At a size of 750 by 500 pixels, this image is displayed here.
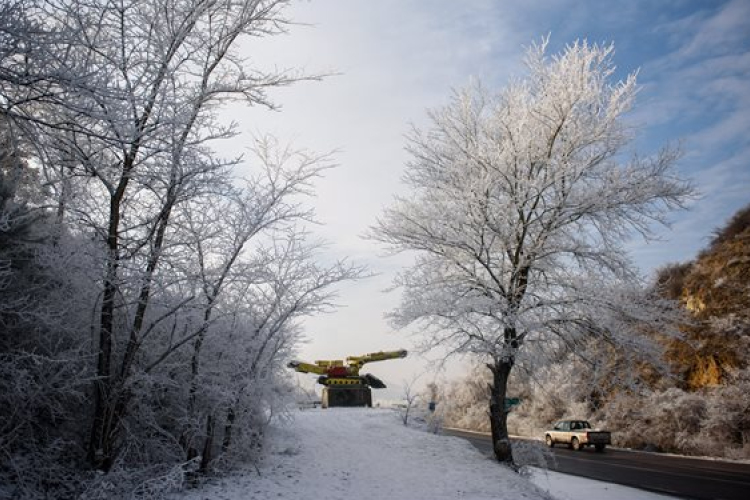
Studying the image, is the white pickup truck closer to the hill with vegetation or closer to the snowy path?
the hill with vegetation

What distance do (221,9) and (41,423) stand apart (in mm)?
7197

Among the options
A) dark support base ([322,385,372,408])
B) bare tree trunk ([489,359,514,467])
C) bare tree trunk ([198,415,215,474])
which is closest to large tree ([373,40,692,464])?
bare tree trunk ([489,359,514,467])

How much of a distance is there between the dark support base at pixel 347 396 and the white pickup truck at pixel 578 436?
1028 cm

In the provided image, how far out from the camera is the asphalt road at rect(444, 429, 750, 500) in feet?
41.5

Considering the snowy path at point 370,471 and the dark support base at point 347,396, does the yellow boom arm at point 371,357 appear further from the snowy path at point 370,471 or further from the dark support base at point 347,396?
the snowy path at point 370,471

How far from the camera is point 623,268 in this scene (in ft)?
41.3

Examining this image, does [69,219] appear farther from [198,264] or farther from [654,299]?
[654,299]

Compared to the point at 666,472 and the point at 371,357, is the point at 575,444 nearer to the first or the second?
the point at 666,472

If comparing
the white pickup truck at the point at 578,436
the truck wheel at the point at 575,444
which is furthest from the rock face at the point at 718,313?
the truck wheel at the point at 575,444

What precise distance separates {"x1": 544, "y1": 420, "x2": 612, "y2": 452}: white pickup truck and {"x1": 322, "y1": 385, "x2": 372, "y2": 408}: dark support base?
10276 mm

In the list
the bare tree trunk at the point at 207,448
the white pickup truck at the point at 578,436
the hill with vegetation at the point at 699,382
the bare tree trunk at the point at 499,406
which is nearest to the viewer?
the bare tree trunk at the point at 207,448

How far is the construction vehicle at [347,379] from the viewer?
24.3 m

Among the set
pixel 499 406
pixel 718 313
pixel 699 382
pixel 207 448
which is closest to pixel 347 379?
pixel 499 406

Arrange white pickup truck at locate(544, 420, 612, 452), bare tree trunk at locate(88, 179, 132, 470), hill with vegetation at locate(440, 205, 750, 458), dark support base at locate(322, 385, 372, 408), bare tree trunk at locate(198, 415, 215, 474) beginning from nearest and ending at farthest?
bare tree trunk at locate(88, 179, 132, 470) → bare tree trunk at locate(198, 415, 215, 474) → hill with vegetation at locate(440, 205, 750, 458) → white pickup truck at locate(544, 420, 612, 452) → dark support base at locate(322, 385, 372, 408)
